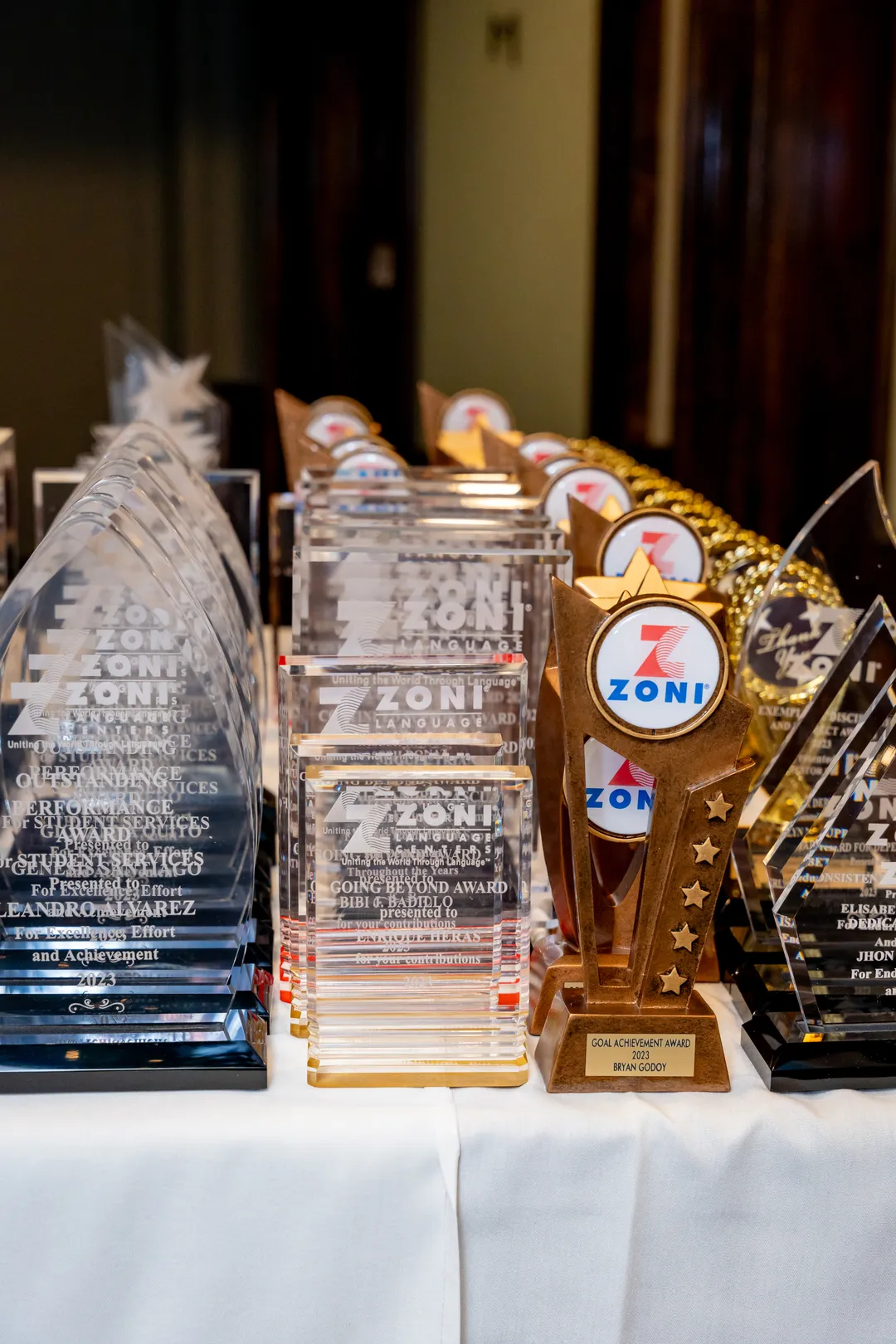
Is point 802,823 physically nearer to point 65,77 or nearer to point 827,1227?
point 827,1227

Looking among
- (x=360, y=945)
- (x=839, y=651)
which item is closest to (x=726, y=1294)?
(x=360, y=945)

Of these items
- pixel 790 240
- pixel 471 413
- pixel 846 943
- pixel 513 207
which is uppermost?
pixel 513 207

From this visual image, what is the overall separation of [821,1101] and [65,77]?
4.93 m

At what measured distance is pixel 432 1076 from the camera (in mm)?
840

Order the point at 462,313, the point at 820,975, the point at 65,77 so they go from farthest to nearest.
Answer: the point at 462,313 < the point at 65,77 < the point at 820,975

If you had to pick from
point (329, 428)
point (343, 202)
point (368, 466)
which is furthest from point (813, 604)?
point (343, 202)

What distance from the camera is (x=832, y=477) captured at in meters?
3.38

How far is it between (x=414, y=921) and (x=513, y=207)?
188 inches

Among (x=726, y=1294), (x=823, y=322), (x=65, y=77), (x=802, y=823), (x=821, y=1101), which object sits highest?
(x=65, y=77)

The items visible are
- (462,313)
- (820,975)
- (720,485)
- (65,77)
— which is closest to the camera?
(820,975)

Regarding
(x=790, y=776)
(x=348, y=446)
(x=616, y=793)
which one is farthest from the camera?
(x=348, y=446)

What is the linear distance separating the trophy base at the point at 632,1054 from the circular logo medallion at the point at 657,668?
18 cm

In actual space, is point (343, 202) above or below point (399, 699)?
above

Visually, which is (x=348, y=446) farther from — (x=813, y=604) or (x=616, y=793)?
(x=616, y=793)
